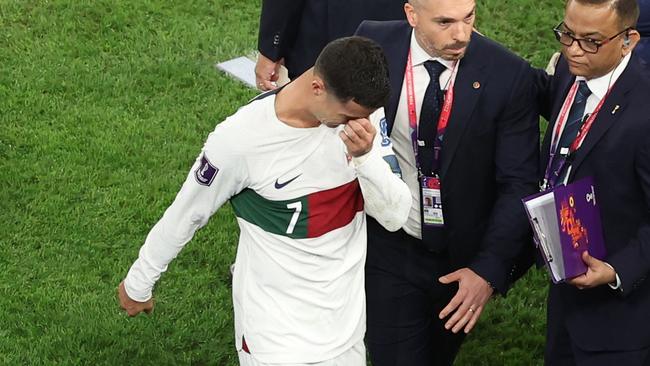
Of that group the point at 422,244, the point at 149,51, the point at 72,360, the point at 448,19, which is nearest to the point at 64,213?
the point at 72,360

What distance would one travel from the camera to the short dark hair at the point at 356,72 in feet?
12.1

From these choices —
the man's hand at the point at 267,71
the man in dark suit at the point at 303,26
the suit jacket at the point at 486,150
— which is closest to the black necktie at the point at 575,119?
the suit jacket at the point at 486,150

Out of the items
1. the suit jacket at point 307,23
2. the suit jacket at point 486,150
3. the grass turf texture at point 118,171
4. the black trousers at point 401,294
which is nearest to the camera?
the suit jacket at point 486,150

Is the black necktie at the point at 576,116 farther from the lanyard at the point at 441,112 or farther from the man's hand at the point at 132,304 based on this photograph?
the man's hand at the point at 132,304

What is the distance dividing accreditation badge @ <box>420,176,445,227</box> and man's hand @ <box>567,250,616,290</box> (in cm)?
63

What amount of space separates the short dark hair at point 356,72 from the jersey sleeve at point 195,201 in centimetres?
40

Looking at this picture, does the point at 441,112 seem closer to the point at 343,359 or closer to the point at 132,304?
the point at 343,359

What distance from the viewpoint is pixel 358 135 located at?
12.1 ft

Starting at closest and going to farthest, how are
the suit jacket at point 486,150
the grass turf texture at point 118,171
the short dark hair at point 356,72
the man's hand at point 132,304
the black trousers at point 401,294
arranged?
the short dark hair at point 356,72 → the man's hand at point 132,304 → the suit jacket at point 486,150 → the black trousers at point 401,294 → the grass turf texture at point 118,171

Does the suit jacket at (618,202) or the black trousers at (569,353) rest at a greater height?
the suit jacket at (618,202)

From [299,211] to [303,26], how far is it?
2.11 meters

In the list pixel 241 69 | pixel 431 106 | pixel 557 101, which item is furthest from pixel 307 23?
pixel 241 69

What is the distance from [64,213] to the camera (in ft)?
22.4

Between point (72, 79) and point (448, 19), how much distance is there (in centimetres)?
468
